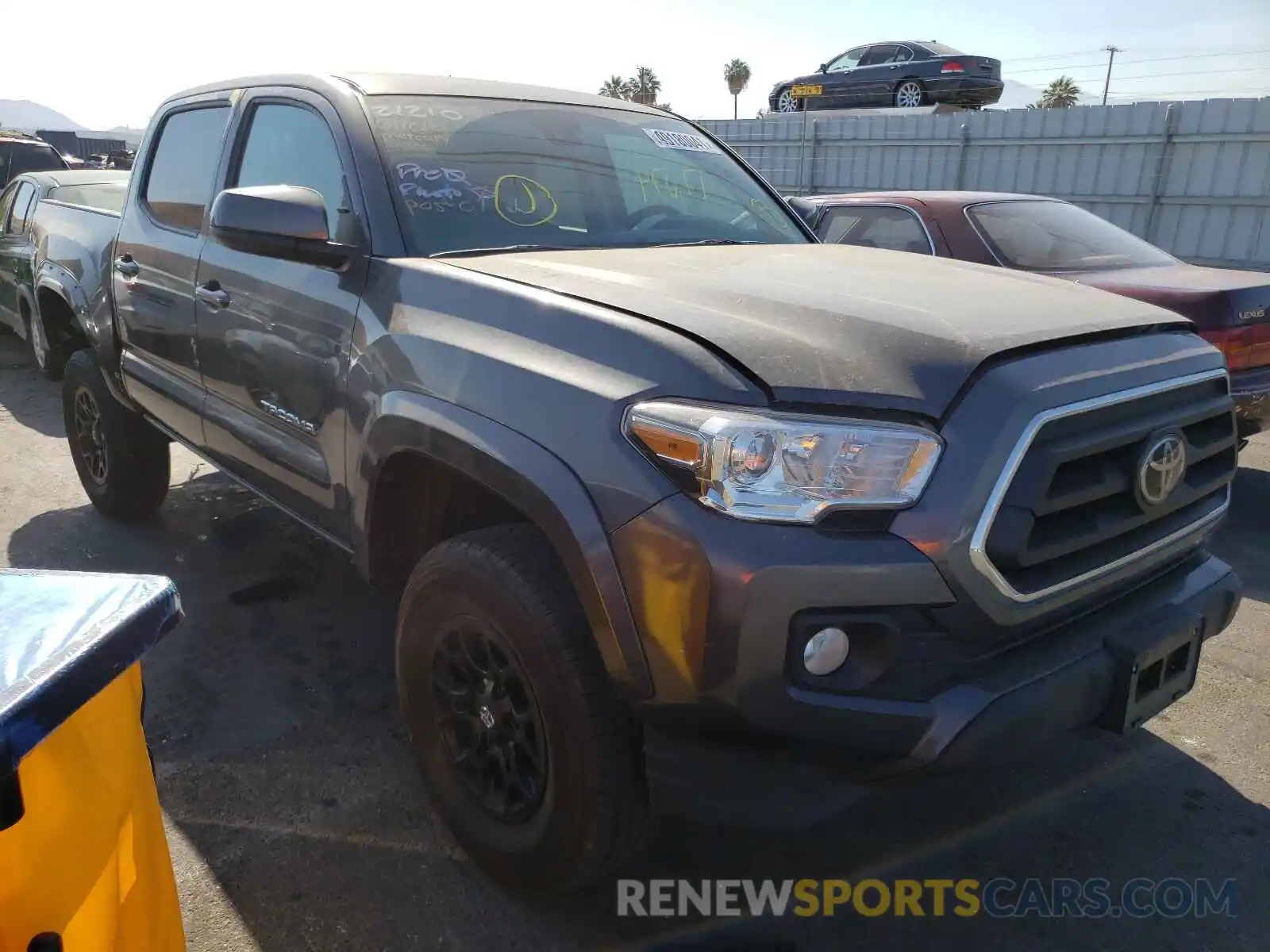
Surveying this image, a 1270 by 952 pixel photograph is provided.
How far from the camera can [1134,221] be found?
12133 millimetres

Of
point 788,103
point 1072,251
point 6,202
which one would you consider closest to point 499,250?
point 1072,251

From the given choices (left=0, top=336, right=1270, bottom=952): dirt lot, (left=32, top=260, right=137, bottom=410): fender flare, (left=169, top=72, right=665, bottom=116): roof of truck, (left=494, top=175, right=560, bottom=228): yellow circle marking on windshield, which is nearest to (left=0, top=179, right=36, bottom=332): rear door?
(left=32, top=260, right=137, bottom=410): fender flare

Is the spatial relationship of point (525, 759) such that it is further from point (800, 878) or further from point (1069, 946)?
point (1069, 946)

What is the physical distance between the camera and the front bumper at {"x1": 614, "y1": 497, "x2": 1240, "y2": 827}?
1643 millimetres

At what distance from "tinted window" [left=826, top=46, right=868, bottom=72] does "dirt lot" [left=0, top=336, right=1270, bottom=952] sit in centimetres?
1744

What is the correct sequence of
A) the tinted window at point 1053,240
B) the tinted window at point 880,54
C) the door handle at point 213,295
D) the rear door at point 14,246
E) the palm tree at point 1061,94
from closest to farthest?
the door handle at point 213,295 → the tinted window at point 1053,240 → the rear door at point 14,246 → the tinted window at point 880,54 → the palm tree at point 1061,94

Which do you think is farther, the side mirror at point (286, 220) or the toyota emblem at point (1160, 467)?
the side mirror at point (286, 220)

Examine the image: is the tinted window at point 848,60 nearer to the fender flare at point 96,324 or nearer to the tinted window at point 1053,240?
the tinted window at point 1053,240

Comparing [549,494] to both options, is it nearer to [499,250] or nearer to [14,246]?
[499,250]

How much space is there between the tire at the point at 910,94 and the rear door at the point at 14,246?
14765 millimetres

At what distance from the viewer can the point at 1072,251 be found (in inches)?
217

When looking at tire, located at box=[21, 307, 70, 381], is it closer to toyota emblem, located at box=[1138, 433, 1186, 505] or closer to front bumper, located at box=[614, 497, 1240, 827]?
front bumper, located at box=[614, 497, 1240, 827]

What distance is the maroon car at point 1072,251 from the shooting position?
4.59 metres

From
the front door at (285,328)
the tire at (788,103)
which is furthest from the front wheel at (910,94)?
the front door at (285,328)
